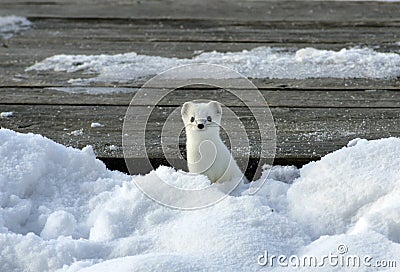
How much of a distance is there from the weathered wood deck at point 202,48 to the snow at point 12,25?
7cm

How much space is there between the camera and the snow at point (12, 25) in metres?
4.59

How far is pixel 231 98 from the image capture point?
10.9 feet

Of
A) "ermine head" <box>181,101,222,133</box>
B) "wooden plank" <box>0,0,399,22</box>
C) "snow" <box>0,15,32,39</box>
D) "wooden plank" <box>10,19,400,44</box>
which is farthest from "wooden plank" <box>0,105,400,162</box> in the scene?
"wooden plank" <box>0,0,399,22</box>

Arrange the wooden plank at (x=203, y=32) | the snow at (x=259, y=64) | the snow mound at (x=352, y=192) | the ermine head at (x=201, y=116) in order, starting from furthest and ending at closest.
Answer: the wooden plank at (x=203, y=32) → the snow at (x=259, y=64) → the ermine head at (x=201, y=116) → the snow mound at (x=352, y=192)

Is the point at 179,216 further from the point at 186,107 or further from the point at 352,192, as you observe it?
the point at 352,192

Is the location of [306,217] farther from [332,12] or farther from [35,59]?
[332,12]

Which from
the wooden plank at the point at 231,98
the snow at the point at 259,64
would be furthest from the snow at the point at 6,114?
the snow at the point at 259,64

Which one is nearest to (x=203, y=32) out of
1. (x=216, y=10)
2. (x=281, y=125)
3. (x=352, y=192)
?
(x=216, y=10)

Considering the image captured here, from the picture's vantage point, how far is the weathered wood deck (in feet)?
9.61

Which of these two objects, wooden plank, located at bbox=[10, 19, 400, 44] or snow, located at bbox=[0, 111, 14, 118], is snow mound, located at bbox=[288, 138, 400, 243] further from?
wooden plank, located at bbox=[10, 19, 400, 44]

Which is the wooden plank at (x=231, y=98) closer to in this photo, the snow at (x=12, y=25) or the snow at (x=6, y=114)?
the snow at (x=6, y=114)

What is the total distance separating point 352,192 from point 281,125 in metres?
0.78

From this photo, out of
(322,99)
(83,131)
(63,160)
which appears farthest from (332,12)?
(63,160)

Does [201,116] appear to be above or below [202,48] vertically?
below
